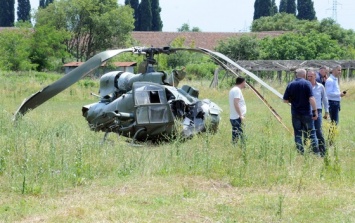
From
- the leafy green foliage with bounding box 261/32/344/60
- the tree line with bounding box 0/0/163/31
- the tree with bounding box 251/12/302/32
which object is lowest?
the leafy green foliage with bounding box 261/32/344/60

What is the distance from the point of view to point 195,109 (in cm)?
1532

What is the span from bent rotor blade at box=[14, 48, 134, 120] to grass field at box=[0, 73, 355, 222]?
1473 millimetres

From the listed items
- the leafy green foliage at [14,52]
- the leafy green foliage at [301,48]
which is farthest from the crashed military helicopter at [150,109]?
the leafy green foliage at [301,48]

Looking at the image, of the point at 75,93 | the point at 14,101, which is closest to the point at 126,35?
the point at 75,93

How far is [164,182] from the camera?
372 inches

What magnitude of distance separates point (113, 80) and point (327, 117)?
511cm

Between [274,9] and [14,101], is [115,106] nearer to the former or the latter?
[14,101]

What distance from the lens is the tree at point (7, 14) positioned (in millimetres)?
83412

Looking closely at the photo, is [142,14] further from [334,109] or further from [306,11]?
[334,109]

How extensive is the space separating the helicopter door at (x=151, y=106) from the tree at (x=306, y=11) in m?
76.7

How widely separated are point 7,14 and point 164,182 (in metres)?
78.0

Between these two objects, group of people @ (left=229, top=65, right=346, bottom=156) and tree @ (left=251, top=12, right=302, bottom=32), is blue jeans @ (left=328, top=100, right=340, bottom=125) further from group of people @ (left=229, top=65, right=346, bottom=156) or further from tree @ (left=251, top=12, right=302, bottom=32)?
tree @ (left=251, top=12, right=302, bottom=32)

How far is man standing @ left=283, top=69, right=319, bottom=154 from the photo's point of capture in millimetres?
12633

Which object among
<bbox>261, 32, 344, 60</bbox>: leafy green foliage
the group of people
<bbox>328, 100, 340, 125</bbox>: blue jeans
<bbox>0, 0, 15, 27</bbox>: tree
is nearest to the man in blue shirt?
<bbox>328, 100, 340, 125</bbox>: blue jeans
